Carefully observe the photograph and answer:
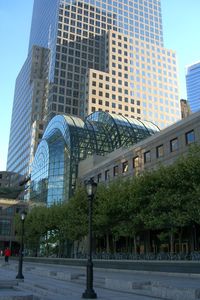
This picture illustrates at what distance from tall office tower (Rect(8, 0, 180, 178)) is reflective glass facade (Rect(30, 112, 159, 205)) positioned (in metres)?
54.7

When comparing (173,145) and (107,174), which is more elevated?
(173,145)

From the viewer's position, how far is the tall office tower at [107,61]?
14962 cm

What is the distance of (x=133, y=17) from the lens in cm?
18350

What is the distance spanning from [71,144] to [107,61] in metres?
87.1

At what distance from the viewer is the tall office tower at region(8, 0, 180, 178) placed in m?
150

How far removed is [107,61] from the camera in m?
158

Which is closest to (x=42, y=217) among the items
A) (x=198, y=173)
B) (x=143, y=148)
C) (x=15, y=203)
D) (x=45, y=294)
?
(x=143, y=148)

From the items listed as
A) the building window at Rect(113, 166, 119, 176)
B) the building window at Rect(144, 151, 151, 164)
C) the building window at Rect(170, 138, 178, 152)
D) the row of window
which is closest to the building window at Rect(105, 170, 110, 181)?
the row of window

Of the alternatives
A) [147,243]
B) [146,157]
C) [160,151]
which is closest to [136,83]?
[146,157]

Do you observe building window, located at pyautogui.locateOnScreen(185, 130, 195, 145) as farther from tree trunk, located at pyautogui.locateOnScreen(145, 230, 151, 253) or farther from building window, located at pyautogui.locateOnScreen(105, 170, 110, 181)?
building window, located at pyautogui.locateOnScreen(105, 170, 110, 181)

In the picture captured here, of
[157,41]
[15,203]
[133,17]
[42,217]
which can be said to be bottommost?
[42,217]

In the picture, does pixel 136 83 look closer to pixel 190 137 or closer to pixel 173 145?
pixel 173 145

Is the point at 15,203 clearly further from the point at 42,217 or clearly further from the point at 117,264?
the point at 117,264

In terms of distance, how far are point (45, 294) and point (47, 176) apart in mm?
70830
